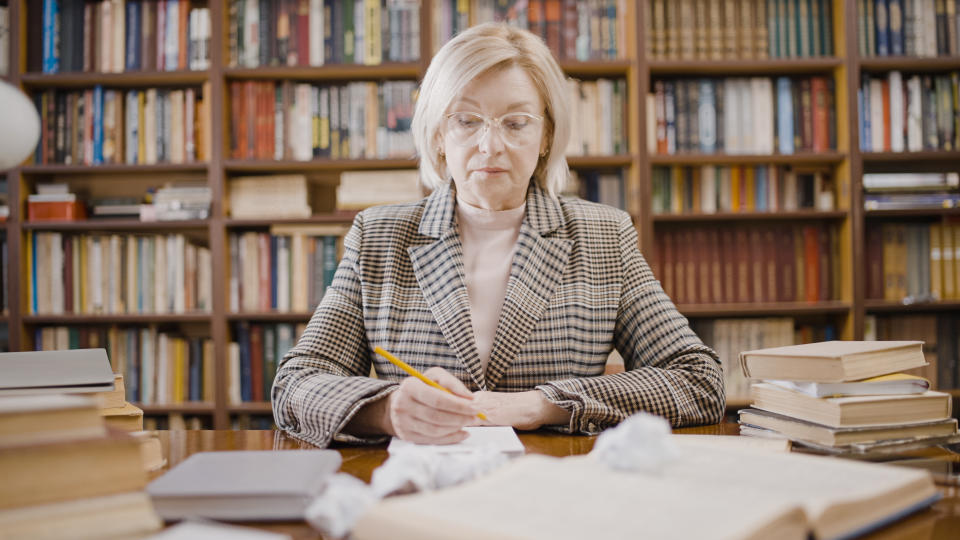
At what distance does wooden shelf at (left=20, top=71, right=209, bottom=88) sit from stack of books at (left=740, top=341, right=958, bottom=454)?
8.16 ft

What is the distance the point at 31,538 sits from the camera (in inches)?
20.6

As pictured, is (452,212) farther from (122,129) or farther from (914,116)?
(914,116)

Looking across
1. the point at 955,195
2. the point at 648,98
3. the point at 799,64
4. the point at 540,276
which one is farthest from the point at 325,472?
the point at 955,195

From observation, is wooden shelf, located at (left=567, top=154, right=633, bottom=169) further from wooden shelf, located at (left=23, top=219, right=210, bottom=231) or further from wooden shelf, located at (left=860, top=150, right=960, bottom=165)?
wooden shelf, located at (left=23, top=219, right=210, bottom=231)

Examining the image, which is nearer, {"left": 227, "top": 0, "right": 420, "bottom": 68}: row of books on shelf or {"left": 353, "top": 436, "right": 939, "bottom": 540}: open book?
{"left": 353, "top": 436, "right": 939, "bottom": 540}: open book

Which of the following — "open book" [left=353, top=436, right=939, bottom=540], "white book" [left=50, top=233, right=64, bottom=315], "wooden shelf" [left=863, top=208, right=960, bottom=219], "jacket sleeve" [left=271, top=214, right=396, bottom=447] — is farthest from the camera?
"white book" [left=50, top=233, right=64, bottom=315]

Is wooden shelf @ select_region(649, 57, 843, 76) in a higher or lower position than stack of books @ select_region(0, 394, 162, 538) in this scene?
higher

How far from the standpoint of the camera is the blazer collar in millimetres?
1443

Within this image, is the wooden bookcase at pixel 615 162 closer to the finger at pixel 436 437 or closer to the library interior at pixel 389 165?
the library interior at pixel 389 165

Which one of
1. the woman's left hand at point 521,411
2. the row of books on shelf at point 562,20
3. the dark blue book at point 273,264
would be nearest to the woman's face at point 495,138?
the woman's left hand at point 521,411

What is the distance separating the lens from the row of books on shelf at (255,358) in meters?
2.75

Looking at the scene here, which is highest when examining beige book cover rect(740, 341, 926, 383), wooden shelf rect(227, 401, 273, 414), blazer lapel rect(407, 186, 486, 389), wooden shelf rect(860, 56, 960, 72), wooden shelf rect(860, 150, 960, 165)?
wooden shelf rect(860, 56, 960, 72)

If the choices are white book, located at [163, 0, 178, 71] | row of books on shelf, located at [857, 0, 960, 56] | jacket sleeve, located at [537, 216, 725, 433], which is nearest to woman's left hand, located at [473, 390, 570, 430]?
jacket sleeve, located at [537, 216, 725, 433]

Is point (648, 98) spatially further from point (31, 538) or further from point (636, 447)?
point (31, 538)
